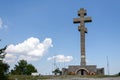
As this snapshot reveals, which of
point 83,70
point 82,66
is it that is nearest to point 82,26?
point 82,66

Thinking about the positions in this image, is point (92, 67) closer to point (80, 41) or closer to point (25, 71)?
point (80, 41)

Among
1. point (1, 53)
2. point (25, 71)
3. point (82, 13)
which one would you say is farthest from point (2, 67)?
point (25, 71)

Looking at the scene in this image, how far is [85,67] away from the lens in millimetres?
51500

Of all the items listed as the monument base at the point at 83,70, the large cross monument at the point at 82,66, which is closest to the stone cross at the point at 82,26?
the large cross monument at the point at 82,66

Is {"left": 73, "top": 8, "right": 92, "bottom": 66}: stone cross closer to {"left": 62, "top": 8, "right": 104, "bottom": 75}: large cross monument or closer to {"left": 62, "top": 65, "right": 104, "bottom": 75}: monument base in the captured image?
{"left": 62, "top": 8, "right": 104, "bottom": 75}: large cross monument

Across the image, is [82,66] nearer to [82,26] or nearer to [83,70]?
[83,70]

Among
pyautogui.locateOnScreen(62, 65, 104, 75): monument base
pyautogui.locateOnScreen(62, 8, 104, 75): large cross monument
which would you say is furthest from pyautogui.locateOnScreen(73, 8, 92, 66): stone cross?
pyautogui.locateOnScreen(62, 65, 104, 75): monument base

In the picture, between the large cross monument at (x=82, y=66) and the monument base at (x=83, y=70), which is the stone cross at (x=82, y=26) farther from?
the monument base at (x=83, y=70)

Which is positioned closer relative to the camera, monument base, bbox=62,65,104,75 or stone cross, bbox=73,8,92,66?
monument base, bbox=62,65,104,75

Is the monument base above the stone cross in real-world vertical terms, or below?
below

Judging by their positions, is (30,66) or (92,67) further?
(30,66)

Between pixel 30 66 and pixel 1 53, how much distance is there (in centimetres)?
7675

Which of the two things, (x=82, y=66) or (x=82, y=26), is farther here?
(x=82, y=26)

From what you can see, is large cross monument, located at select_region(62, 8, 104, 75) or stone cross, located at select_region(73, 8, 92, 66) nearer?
large cross monument, located at select_region(62, 8, 104, 75)
